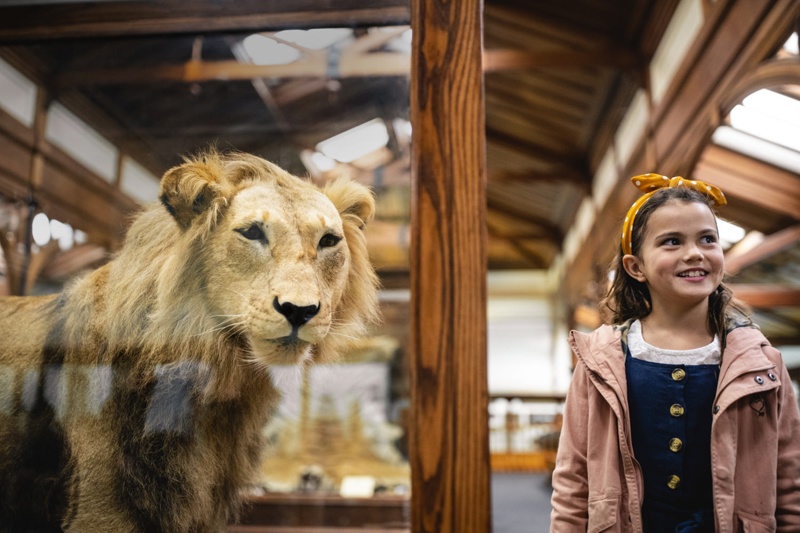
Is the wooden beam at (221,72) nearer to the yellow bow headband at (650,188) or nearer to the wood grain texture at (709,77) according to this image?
the yellow bow headband at (650,188)

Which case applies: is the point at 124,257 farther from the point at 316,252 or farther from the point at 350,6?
the point at 350,6

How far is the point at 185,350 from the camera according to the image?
1.17 metres

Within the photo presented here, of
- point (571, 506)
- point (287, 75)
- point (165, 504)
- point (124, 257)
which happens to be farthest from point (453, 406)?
point (287, 75)

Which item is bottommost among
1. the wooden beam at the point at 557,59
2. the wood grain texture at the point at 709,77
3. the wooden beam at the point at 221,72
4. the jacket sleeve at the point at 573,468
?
the jacket sleeve at the point at 573,468

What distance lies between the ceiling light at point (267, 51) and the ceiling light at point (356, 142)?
0.71ft

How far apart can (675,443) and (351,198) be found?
2.46ft

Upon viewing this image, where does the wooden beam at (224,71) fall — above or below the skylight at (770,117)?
below

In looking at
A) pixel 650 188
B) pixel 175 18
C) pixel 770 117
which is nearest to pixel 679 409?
pixel 650 188

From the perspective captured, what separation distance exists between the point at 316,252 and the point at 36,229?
694 millimetres

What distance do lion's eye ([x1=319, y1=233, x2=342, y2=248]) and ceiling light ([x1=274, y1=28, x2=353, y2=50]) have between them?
476mm

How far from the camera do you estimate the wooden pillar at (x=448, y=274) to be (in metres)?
1.07

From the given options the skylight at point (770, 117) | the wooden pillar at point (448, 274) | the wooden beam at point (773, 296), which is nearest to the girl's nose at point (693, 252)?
the wooden pillar at point (448, 274)

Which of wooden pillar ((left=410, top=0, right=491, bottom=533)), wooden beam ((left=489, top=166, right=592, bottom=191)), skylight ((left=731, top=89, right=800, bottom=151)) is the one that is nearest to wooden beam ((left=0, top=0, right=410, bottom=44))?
wooden pillar ((left=410, top=0, right=491, bottom=533))

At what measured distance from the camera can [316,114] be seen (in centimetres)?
143
